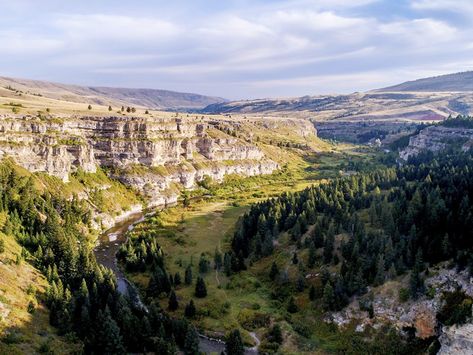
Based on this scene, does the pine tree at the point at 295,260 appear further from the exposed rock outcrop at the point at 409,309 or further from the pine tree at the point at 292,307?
the exposed rock outcrop at the point at 409,309

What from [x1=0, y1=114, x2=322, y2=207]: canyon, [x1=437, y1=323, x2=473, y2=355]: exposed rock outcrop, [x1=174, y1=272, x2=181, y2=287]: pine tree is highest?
[x1=0, y1=114, x2=322, y2=207]: canyon

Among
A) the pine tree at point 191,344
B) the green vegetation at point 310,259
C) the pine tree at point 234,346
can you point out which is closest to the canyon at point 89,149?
the green vegetation at point 310,259

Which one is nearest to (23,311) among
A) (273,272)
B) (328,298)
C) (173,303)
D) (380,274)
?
(173,303)

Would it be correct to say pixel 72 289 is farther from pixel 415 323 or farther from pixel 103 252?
pixel 415 323

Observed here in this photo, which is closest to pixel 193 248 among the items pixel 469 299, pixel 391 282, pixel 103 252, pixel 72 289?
pixel 103 252

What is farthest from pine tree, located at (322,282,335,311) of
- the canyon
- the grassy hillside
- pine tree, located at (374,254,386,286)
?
the canyon

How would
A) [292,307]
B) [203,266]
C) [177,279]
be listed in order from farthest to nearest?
[203,266] → [177,279] → [292,307]

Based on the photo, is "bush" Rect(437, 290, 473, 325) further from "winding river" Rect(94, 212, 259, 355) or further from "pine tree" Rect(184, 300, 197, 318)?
"pine tree" Rect(184, 300, 197, 318)

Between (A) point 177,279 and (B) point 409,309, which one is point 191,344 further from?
(B) point 409,309
